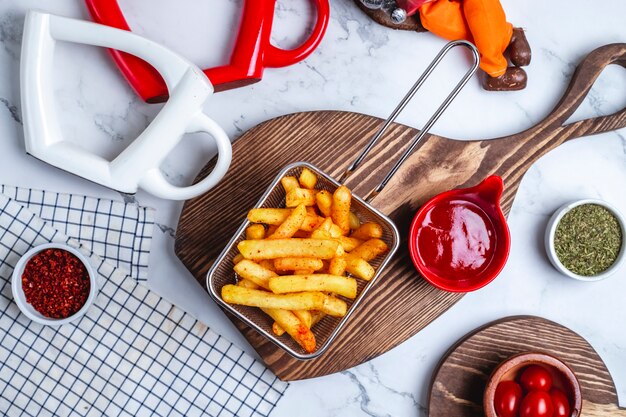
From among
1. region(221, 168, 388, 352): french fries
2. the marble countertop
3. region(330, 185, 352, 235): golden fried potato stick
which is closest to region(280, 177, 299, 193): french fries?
region(221, 168, 388, 352): french fries

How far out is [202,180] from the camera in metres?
2.03

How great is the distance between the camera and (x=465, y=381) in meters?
2.14

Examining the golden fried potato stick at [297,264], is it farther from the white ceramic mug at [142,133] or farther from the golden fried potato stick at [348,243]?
the white ceramic mug at [142,133]

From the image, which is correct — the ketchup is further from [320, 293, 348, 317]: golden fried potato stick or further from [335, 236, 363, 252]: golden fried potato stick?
[320, 293, 348, 317]: golden fried potato stick

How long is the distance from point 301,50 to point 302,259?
661mm

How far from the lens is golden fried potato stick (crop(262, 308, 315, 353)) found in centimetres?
183

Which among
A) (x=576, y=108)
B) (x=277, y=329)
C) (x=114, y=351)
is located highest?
(x=576, y=108)

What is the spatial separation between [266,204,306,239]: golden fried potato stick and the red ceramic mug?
476mm

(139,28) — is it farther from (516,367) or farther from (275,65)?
(516,367)

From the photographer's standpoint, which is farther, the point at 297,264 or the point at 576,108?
the point at 576,108

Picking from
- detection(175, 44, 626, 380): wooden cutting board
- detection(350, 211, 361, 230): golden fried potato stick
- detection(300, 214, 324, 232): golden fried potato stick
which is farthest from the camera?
detection(175, 44, 626, 380): wooden cutting board

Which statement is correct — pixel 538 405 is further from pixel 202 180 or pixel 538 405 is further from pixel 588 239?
pixel 202 180

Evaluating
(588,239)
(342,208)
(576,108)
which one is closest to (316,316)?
(342,208)

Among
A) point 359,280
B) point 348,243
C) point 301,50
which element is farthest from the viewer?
point 301,50
